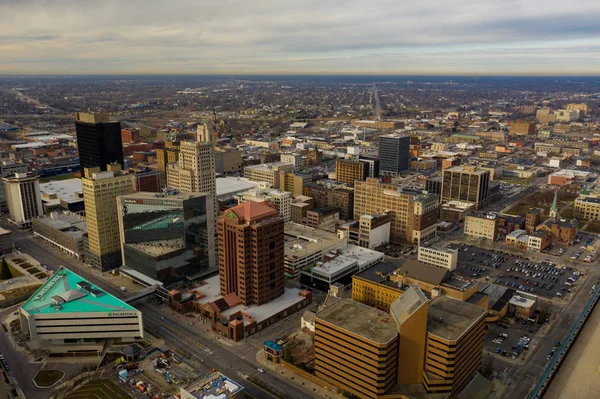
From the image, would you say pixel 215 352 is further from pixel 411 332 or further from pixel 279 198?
pixel 279 198

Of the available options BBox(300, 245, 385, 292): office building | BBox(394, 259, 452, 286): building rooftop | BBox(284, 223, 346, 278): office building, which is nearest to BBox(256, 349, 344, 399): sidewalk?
BBox(300, 245, 385, 292): office building

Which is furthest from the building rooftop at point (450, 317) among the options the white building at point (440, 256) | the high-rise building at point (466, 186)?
the high-rise building at point (466, 186)

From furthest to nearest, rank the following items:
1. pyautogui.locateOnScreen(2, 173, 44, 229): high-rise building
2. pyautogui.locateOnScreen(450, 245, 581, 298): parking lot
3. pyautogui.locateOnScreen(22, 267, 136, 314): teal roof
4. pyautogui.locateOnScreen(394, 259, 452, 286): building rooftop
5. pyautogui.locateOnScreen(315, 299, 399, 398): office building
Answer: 1. pyautogui.locateOnScreen(2, 173, 44, 229): high-rise building
2. pyautogui.locateOnScreen(450, 245, 581, 298): parking lot
3. pyautogui.locateOnScreen(394, 259, 452, 286): building rooftop
4. pyautogui.locateOnScreen(22, 267, 136, 314): teal roof
5. pyautogui.locateOnScreen(315, 299, 399, 398): office building

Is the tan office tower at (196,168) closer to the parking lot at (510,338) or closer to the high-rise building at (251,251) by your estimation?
the high-rise building at (251,251)

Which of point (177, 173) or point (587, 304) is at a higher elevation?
point (177, 173)

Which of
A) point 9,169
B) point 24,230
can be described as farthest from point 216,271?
point 9,169

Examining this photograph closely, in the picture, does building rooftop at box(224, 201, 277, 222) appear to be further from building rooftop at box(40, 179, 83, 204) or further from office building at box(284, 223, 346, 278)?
building rooftop at box(40, 179, 83, 204)

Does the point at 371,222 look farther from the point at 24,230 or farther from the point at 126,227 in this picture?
the point at 24,230
